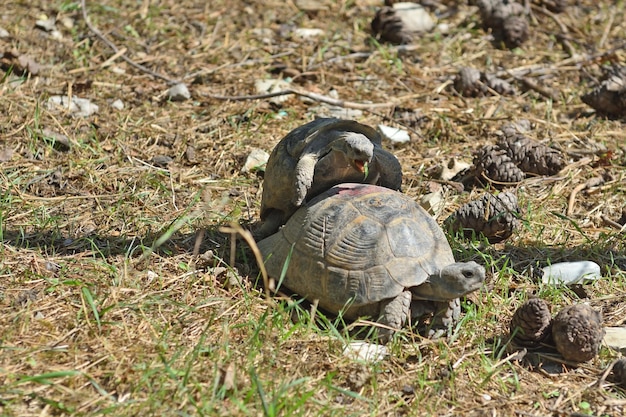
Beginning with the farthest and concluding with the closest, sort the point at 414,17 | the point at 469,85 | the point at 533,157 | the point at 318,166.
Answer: the point at 414,17 → the point at 469,85 → the point at 533,157 → the point at 318,166

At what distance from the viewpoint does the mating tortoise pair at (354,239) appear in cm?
365

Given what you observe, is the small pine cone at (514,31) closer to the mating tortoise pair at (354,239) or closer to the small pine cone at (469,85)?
the small pine cone at (469,85)

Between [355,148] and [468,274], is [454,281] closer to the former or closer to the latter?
[468,274]

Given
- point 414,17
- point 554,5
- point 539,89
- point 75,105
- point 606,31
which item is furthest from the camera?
point 554,5

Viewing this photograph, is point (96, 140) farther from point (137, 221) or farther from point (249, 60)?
point (249, 60)

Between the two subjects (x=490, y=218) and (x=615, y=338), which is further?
(x=490, y=218)

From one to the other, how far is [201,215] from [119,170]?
0.90m

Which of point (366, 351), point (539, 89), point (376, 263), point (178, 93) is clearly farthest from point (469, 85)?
point (366, 351)

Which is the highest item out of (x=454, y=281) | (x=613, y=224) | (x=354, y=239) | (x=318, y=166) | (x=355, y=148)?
(x=355, y=148)

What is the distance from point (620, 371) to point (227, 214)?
245cm

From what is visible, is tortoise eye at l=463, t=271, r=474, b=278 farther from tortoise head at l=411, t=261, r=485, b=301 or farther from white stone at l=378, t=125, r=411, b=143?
white stone at l=378, t=125, r=411, b=143

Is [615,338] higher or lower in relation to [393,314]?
lower

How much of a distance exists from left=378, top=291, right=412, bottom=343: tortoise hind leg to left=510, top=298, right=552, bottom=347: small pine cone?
54 cm

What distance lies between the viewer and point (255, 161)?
17.8 feet
